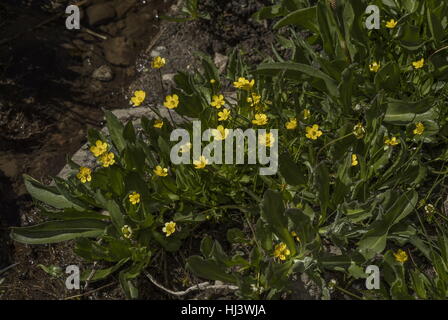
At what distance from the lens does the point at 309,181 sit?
3.07 meters

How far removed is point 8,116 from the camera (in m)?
3.99

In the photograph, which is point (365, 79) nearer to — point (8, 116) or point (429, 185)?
point (429, 185)

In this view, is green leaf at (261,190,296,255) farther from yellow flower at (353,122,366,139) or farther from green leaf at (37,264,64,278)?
green leaf at (37,264,64,278)

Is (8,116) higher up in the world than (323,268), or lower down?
higher up

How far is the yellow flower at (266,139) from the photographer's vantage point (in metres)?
3.00

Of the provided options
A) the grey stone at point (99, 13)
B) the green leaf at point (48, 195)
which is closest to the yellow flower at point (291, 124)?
the green leaf at point (48, 195)

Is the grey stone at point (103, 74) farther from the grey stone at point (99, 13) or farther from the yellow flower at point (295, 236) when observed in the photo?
the yellow flower at point (295, 236)

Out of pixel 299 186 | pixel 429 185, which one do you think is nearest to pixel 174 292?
pixel 299 186

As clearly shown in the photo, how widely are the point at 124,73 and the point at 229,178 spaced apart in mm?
1670

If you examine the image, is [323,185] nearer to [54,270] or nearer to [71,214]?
[71,214]

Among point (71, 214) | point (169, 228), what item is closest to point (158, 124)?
point (169, 228)

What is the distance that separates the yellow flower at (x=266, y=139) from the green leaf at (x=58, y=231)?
1044 millimetres

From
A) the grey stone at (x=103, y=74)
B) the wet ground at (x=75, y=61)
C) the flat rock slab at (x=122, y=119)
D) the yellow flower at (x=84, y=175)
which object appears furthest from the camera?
the grey stone at (x=103, y=74)

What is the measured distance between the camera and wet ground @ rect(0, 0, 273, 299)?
3887 millimetres
